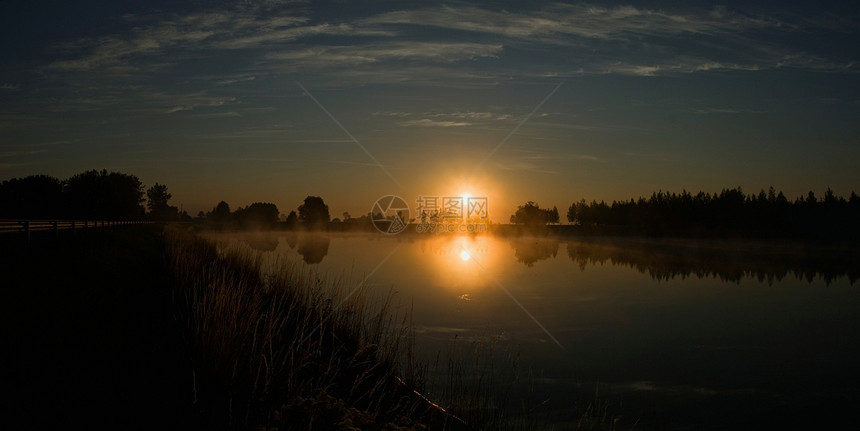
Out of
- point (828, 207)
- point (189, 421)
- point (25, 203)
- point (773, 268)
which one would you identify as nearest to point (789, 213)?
point (828, 207)

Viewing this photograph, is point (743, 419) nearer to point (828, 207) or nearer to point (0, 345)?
point (0, 345)

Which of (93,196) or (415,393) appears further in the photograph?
(93,196)

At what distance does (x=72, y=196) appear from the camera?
91875 mm

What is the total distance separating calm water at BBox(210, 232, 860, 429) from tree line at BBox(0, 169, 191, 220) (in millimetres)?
78813

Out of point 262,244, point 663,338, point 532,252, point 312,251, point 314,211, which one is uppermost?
point 314,211

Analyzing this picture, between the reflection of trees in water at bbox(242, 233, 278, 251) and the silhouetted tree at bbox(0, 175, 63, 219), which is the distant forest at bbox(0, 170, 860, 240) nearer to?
the silhouetted tree at bbox(0, 175, 63, 219)

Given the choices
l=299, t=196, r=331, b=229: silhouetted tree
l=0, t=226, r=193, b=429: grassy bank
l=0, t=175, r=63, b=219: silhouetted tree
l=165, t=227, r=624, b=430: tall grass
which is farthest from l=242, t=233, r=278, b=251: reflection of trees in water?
l=299, t=196, r=331, b=229: silhouetted tree

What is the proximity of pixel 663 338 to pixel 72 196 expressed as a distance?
9731 centimetres

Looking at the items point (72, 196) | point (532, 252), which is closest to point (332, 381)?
point (532, 252)

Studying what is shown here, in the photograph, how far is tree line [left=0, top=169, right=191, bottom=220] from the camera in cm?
9006

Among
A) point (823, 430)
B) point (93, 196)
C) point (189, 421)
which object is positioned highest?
point (93, 196)

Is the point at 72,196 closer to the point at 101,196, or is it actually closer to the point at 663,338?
the point at 101,196

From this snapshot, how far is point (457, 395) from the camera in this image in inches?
326

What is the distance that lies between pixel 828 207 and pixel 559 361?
3863 inches
